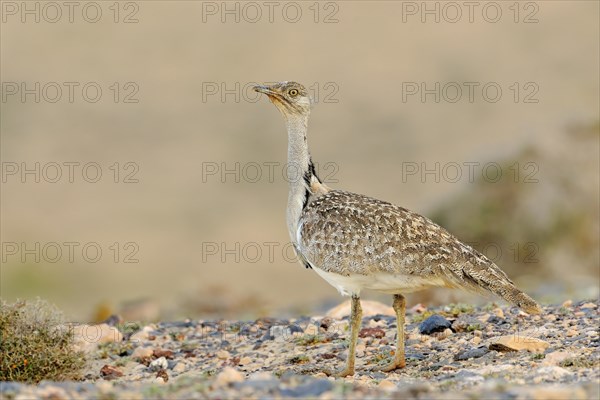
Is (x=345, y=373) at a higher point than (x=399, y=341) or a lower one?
lower

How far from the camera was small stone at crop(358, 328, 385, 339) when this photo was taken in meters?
12.2

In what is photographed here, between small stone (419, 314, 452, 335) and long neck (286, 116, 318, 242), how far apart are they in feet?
6.07

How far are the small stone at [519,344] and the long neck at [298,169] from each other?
2.40 metres

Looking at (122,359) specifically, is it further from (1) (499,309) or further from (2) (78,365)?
(1) (499,309)

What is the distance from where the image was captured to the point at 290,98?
11.9 metres

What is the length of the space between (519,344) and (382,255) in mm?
1573

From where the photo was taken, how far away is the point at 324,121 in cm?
4128

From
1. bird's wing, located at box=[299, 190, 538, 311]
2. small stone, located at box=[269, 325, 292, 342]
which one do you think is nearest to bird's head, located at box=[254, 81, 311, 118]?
bird's wing, located at box=[299, 190, 538, 311]

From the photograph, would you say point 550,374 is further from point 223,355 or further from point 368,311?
point 368,311

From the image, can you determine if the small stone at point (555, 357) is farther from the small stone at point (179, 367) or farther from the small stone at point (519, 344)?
the small stone at point (179, 367)

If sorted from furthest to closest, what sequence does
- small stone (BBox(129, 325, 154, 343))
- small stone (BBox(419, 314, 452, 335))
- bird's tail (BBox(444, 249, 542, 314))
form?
1. small stone (BBox(129, 325, 154, 343))
2. small stone (BBox(419, 314, 452, 335))
3. bird's tail (BBox(444, 249, 542, 314))

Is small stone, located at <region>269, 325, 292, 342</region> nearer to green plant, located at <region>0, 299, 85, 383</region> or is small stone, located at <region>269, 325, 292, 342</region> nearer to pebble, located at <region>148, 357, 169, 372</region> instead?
pebble, located at <region>148, 357, 169, 372</region>

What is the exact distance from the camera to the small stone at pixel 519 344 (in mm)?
10555

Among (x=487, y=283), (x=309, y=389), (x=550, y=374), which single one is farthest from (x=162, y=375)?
(x=550, y=374)
